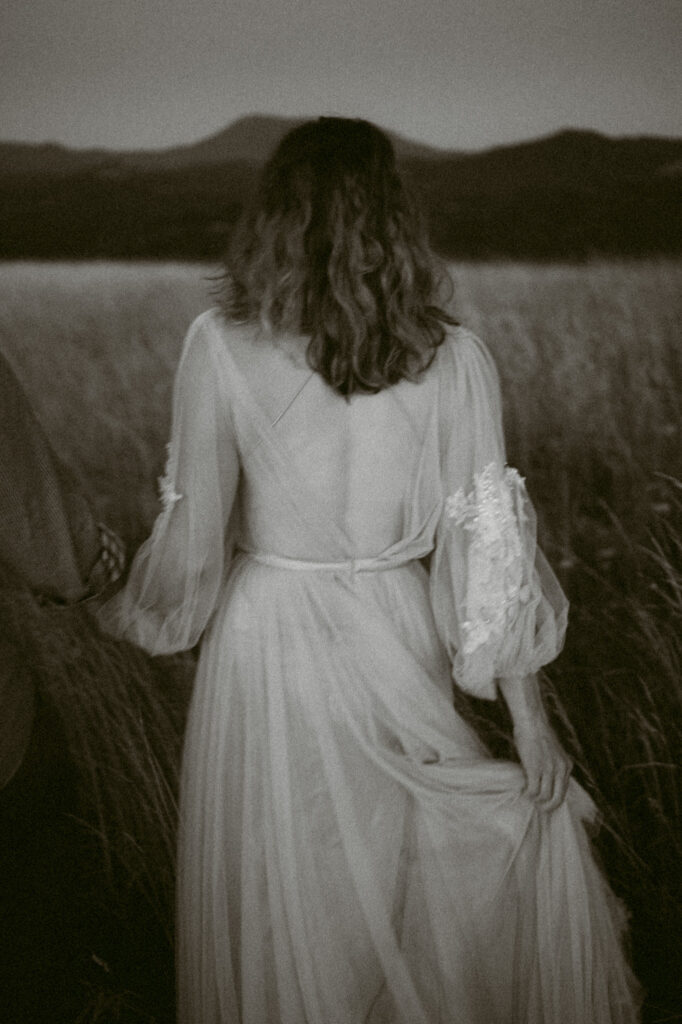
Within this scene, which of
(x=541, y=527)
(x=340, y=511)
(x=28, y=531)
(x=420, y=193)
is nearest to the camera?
(x=28, y=531)

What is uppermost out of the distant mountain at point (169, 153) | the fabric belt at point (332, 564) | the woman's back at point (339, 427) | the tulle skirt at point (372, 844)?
the distant mountain at point (169, 153)

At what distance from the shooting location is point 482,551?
1.32m

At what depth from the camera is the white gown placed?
1270 mm

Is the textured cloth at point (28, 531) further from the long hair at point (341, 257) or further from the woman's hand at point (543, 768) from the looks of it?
the woman's hand at point (543, 768)

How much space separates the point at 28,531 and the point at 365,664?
0.50 m

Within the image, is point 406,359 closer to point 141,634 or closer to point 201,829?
point 141,634

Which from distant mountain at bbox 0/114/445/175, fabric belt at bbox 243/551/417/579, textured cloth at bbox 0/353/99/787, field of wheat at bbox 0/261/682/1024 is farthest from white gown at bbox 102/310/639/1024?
distant mountain at bbox 0/114/445/175

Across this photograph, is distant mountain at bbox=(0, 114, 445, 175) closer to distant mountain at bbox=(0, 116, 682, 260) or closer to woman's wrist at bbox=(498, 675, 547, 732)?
distant mountain at bbox=(0, 116, 682, 260)

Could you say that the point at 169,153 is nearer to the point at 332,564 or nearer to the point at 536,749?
the point at 332,564

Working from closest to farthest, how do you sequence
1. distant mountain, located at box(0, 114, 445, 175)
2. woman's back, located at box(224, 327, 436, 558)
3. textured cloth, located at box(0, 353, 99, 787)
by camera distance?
textured cloth, located at box(0, 353, 99, 787)
woman's back, located at box(224, 327, 436, 558)
distant mountain, located at box(0, 114, 445, 175)

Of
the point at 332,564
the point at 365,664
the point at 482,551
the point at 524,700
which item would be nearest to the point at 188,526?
the point at 332,564

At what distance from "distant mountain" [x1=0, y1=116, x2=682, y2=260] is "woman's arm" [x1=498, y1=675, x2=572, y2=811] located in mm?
816

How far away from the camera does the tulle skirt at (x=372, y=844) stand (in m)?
1.29

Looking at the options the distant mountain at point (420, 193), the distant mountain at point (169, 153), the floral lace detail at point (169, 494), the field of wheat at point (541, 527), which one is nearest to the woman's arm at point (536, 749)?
the field of wheat at point (541, 527)
